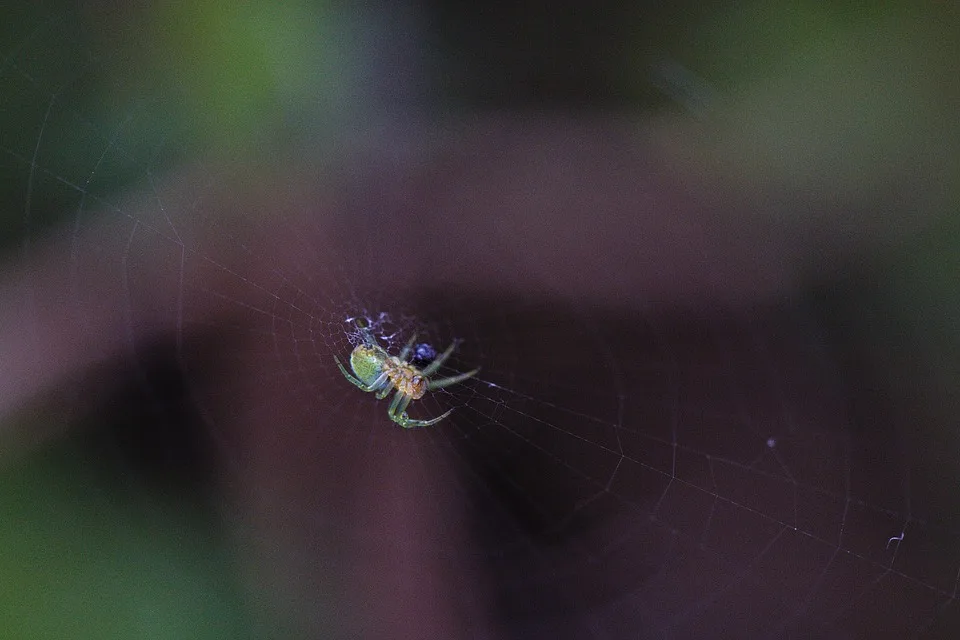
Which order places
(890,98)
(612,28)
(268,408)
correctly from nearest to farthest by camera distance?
1. (890,98)
2. (612,28)
3. (268,408)

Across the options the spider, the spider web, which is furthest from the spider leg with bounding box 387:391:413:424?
the spider web

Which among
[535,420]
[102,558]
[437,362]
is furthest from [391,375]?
[102,558]

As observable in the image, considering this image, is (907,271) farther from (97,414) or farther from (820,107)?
(97,414)

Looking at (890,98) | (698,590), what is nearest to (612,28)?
(890,98)

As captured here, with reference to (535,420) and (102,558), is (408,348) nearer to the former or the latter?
(535,420)

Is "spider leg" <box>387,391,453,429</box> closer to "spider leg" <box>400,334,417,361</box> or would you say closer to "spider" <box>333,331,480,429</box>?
"spider" <box>333,331,480,429</box>
